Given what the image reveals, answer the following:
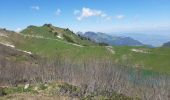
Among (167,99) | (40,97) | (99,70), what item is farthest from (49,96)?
(99,70)

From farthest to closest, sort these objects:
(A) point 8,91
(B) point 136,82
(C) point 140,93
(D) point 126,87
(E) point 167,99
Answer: (B) point 136,82 → (D) point 126,87 → (C) point 140,93 → (E) point 167,99 → (A) point 8,91

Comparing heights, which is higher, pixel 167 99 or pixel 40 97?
pixel 40 97

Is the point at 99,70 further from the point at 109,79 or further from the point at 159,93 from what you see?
the point at 159,93

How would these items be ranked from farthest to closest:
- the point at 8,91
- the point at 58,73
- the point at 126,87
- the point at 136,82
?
1. the point at 58,73
2. the point at 136,82
3. the point at 126,87
4. the point at 8,91

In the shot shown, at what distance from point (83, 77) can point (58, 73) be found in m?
18.1

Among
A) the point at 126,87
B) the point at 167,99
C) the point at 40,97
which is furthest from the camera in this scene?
the point at 126,87

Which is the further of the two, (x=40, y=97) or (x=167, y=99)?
(x=167, y=99)

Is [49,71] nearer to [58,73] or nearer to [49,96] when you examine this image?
[58,73]

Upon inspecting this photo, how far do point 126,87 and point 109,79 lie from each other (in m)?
9.23

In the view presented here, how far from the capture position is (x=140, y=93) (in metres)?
124

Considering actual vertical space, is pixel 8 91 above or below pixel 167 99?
above

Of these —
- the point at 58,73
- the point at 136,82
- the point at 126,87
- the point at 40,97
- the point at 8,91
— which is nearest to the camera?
the point at 40,97

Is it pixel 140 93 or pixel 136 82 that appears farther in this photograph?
pixel 136 82

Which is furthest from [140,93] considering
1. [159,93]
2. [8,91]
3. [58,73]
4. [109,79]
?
[8,91]
